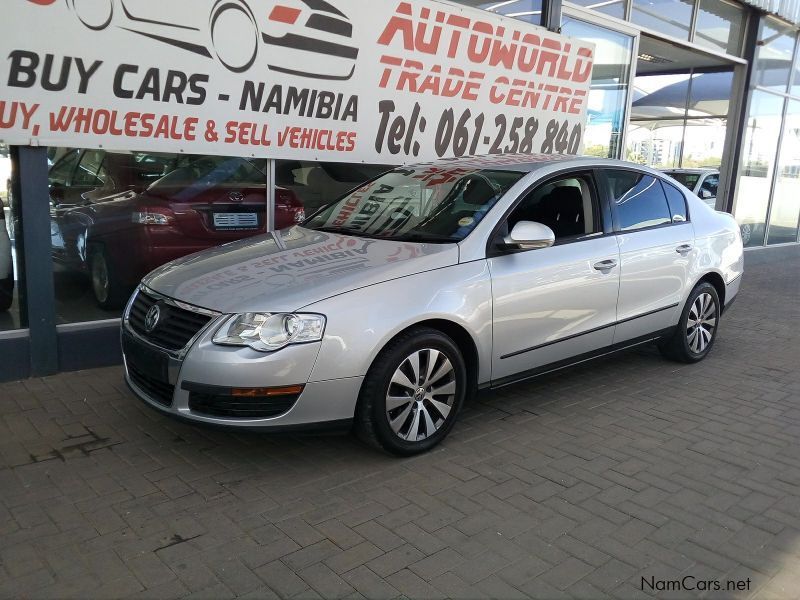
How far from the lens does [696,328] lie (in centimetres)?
563

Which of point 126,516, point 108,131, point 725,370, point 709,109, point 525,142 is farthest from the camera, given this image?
point 709,109

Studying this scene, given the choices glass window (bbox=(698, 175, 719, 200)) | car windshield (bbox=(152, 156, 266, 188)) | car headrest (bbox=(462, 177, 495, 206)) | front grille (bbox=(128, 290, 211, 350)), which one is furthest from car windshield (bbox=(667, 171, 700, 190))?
front grille (bbox=(128, 290, 211, 350))

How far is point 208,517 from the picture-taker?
312cm

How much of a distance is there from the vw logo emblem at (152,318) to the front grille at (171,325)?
16mm

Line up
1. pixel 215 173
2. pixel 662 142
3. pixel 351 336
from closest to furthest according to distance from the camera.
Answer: pixel 351 336
pixel 215 173
pixel 662 142

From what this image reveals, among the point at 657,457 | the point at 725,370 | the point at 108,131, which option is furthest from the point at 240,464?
the point at 725,370

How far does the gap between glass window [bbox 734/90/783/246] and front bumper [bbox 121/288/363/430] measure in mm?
10953

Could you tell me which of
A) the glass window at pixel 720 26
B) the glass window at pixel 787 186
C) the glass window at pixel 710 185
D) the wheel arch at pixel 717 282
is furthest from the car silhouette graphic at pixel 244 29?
the glass window at pixel 787 186

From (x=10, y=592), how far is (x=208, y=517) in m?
0.82

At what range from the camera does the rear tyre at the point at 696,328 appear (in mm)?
5484

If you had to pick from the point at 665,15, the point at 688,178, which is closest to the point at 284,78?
the point at 665,15

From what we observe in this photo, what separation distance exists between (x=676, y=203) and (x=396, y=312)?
3.02 meters

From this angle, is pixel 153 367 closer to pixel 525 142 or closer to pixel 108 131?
pixel 108 131

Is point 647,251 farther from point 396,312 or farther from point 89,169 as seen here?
point 89,169
